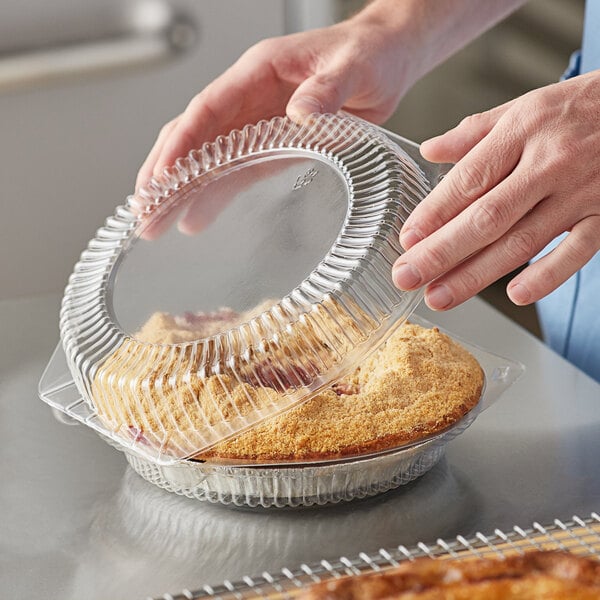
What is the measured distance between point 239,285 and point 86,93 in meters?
1.36

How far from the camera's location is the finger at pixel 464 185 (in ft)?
2.33

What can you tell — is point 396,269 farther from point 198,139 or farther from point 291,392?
point 198,139

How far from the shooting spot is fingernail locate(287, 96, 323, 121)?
88 cm

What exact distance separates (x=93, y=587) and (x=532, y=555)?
0.30 metres

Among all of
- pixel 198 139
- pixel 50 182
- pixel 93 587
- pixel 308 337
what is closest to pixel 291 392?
pixel 308 337

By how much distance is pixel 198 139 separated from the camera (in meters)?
1.00

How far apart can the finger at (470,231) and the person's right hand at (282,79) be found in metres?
0.29

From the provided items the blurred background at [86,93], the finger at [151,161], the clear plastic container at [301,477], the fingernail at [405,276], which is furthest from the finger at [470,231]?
the blurred background at [86,93]

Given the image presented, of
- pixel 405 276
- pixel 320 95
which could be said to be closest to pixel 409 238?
pixel 405 276

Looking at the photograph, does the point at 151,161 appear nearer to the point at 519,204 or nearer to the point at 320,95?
the point at 320,95

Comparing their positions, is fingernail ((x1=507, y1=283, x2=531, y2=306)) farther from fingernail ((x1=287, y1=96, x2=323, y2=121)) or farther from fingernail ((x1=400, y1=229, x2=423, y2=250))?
fingernail ((x1=287, y1=96, x2=323, y2=121))

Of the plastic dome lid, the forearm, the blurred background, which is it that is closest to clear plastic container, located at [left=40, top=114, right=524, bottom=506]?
the plastic dome lid

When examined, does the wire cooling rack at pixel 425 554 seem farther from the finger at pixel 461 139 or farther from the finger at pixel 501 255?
the finger at pixel 461 139

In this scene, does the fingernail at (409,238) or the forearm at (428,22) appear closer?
the fingernail at (409,238)
